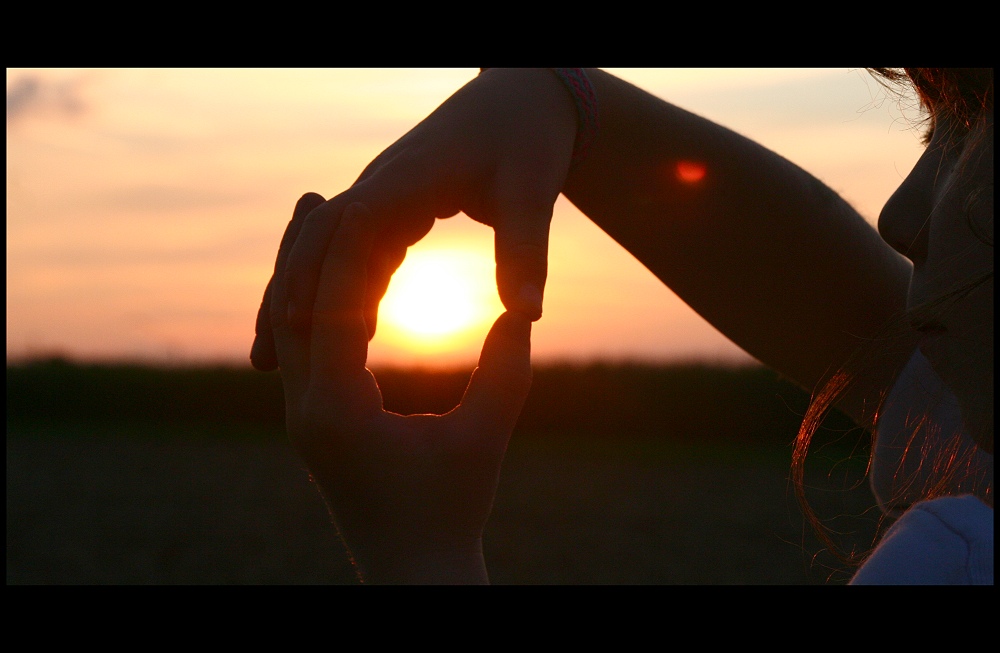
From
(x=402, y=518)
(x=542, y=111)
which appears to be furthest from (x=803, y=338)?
(x=402, y=518)

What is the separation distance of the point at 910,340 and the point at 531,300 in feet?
3.08

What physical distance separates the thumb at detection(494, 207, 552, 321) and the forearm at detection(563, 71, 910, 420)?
1.33ft

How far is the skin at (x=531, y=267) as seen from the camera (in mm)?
1229

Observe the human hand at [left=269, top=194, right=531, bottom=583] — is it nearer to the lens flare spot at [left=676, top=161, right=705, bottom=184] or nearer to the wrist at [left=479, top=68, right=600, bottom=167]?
the wrist at [left=479, top=68, right=600, bottom=167]

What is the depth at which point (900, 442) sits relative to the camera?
176 centimetres

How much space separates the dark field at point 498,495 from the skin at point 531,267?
407 mm

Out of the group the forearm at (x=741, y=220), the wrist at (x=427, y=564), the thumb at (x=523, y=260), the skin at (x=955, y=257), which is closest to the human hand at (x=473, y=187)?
the thumb at (x=523, y=260)

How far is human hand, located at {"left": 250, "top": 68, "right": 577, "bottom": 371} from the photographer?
1411 mm

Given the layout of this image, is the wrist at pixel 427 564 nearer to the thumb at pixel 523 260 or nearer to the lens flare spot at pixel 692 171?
the thumb at pixel 523 260

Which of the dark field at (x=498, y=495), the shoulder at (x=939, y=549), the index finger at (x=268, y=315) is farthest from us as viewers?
the dark field at (x=498, y=495)

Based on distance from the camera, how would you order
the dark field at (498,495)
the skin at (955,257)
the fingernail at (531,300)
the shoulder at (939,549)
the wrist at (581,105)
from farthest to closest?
the dark field at (498,495) → the wrist at (581,105) → the fingernail at (531,300) → the skin at (955,257) → the shoulder at (939,549)

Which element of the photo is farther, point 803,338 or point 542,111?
point 803,338
